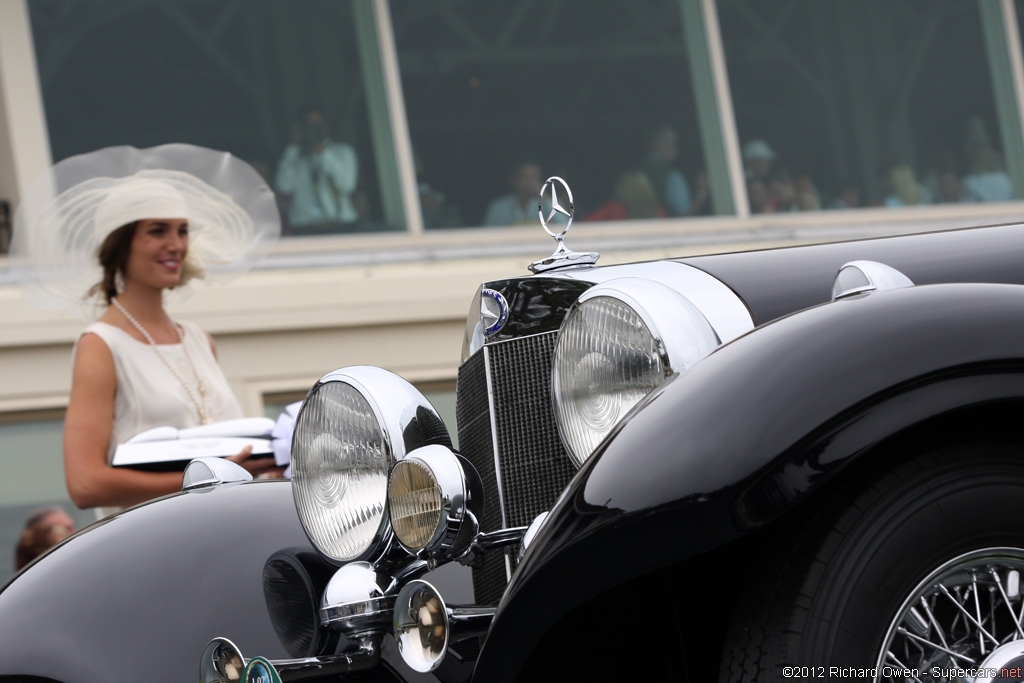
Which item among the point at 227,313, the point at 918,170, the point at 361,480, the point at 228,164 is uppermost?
the point at 918,170

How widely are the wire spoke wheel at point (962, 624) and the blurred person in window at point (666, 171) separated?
7074 mm

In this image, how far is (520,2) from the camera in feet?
26.9

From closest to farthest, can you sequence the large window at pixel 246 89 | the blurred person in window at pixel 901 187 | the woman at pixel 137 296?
the woman at pixel 137 296 < the large window at pixel 246 89 < the blurred person in window at pixel 901 187

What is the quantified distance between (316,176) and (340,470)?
5.85 m

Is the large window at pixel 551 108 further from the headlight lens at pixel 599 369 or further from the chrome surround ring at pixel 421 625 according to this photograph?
the chrome surround ring at pixel 421 625

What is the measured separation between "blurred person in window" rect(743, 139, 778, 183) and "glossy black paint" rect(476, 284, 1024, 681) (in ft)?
23.4

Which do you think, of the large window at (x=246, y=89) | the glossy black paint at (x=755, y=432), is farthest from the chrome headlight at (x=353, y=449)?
the large window at (x=246, y=89)

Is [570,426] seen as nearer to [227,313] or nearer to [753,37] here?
[227,313]

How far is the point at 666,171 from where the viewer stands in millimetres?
8438

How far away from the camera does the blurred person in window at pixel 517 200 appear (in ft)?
26.4

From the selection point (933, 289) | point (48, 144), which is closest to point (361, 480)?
point (933, 289)

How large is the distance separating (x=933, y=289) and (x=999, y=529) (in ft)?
1.15

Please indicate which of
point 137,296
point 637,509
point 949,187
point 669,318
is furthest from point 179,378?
point 949,187

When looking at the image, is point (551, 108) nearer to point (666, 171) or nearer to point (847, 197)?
point (666, 171)
